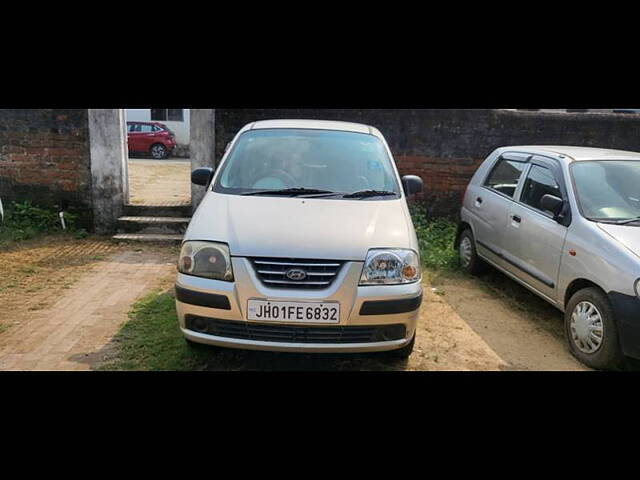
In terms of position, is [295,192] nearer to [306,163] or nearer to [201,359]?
[306,163]

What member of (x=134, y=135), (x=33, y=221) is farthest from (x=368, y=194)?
Result: (x=134, y=135)

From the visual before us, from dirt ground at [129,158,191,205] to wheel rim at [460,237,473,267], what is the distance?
420 centimetres

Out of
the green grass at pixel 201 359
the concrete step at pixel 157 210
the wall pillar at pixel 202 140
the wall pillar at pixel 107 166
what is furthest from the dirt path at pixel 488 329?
the wall pillar at pixel 107 166

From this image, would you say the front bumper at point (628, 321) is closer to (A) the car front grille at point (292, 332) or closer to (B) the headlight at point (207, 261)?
(A) the car front grille at point (292, 332)

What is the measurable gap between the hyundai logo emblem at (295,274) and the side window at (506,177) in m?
3.14

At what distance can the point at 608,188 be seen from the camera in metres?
4.15

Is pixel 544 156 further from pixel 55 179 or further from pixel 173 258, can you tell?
pixel 55 179

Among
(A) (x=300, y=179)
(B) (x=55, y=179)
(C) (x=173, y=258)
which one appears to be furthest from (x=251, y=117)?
(A) (x=300, y=179)

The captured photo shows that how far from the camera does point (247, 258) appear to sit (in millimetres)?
2914

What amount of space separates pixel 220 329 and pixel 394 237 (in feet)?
4.18

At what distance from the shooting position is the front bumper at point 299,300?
9.39 ft

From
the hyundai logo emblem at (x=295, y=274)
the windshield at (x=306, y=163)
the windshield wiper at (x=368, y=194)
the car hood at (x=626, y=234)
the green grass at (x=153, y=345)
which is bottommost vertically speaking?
the green grass at (x=153, y=345)

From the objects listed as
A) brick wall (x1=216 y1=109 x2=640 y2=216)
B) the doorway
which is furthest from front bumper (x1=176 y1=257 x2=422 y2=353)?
the doorway

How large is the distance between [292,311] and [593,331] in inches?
93.2
